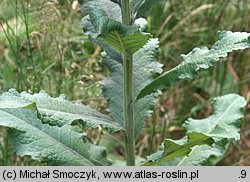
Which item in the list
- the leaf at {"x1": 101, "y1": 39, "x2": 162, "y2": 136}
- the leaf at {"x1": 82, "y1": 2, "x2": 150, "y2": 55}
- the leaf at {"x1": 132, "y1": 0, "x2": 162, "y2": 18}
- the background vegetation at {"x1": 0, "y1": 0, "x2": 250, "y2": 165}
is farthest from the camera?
the background vegetation at {"x1": 0, "y1": 0, "x2": 250, "y2": 165}

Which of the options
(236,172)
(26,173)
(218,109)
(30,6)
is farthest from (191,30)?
(26,173)

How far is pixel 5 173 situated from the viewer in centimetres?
178

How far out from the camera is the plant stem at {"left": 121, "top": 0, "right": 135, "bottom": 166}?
5.34 feet

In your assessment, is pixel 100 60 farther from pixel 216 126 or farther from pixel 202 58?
pixel 202 58

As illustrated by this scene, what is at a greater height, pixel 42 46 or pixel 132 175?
pixel 42 46

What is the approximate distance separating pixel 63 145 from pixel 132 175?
0.28 metres

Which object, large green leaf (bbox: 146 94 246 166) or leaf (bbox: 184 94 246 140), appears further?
leaf (bbox: 184 94 246 140)

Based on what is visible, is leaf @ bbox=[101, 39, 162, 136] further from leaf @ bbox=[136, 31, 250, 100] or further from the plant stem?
leaf @ bbox=[136, 31, 250, 100]

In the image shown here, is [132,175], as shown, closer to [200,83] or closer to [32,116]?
[32,116]

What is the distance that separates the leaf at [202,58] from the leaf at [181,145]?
18 centimetres

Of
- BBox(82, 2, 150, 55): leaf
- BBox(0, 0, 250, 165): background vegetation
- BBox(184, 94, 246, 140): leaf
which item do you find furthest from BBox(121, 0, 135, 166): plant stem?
BBox(184, 94, 246, 140): leaf

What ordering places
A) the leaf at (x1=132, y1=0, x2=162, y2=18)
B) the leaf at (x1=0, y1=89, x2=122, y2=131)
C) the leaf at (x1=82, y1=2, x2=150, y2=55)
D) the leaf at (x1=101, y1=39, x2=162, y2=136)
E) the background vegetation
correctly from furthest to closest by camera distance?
the background vegetation, the leaf at (x1=101, y1=39, x2=162, y2=136), the leaf at (x1=132, y1=0, x2=162, y2=18), the leaf at (x1=0, y1=89, x2=122, y2=131), the leaf at (x1=82, y1=2, x2=150, y2=55)

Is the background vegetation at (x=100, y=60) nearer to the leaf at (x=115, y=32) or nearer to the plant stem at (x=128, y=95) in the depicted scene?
the plant stem at (x=128, y=95)

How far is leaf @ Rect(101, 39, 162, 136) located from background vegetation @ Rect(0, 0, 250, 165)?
0.14 metres
